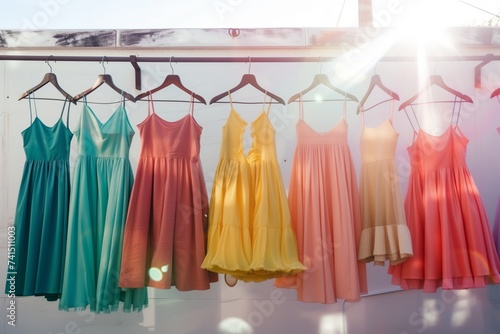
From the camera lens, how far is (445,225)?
251cm

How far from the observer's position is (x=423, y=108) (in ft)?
10.4

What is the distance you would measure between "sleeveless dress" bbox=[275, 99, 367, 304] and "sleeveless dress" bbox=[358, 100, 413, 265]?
0.06 m

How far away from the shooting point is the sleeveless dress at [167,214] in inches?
92.3

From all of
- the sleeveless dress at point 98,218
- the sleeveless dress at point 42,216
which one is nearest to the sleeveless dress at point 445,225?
the sleeveless dress at point 98,218

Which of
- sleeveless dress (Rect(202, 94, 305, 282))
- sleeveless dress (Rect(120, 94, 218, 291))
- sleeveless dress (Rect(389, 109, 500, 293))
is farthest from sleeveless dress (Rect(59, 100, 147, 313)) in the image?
sleeveless dress (Rect(389, 109, 500, 293))

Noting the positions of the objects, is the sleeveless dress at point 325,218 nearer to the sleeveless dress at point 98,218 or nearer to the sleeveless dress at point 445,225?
the sleeveless dress at point 445,225

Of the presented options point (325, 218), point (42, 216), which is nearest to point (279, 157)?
point (325, 218)

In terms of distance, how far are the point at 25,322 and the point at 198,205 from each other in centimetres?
147

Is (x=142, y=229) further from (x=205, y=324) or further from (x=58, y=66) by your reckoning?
(x=58, y=66)

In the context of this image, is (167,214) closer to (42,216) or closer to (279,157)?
(42,216)

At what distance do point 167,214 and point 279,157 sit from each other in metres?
1.00

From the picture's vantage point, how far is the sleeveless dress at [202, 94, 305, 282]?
231 cm

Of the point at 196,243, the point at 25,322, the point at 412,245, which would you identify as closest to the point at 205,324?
the point at 196,243

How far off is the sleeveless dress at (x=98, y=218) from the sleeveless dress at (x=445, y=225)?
4.69 feet
